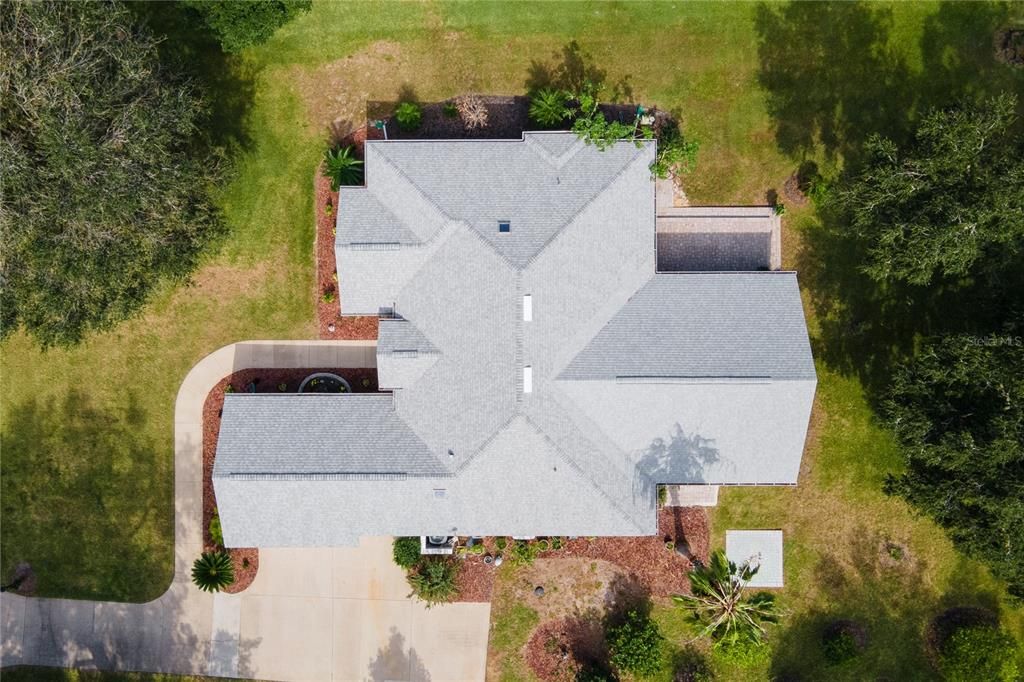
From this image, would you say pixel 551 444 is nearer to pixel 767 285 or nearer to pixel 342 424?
pixel 342 424

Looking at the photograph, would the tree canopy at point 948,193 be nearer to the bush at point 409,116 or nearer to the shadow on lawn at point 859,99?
the shadow on lawn at point 859,99

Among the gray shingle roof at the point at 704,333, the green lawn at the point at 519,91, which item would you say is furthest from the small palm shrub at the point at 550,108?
the gray shingle roof at the point at 704,333

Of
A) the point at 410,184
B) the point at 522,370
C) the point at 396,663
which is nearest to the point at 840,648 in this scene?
the point at 522,370

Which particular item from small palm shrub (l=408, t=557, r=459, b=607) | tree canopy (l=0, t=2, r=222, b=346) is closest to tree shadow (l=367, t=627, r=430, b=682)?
small palm shrub (l=408, t=557, r=459, b=607)

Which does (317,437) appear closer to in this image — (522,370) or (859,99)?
(522,370)

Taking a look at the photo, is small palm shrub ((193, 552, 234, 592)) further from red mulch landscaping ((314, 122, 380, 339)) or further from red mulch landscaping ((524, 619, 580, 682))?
red mulch landscaping ((524, 619, 580, 682))

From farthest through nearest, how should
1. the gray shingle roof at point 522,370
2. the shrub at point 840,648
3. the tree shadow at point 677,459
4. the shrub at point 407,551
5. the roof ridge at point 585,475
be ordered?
the shrub at point 407,551 < the shrub at point 840,648 < the tree shadow at point 677,459 < the gray shingle roof at point 522,370 < the roof ridge at point 585,475
